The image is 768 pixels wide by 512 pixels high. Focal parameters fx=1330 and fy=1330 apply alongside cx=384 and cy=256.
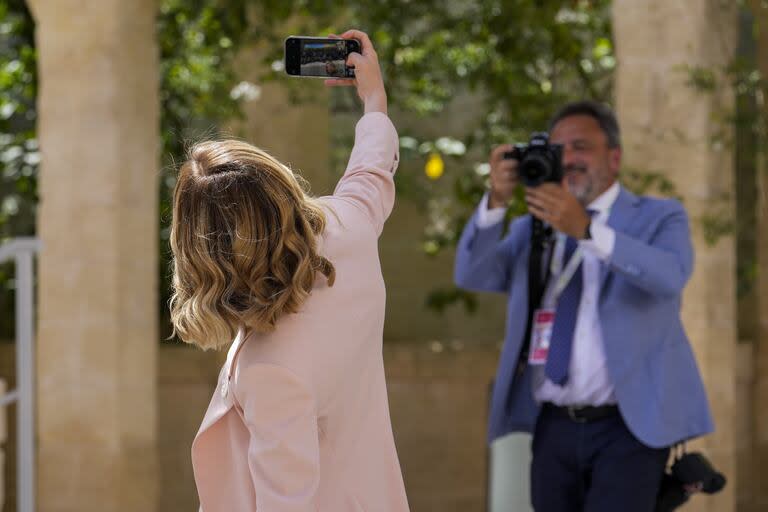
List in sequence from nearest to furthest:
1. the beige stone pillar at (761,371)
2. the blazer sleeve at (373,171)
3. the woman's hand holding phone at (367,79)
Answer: the blazer sleeve at (373,171) → the woman's hand holding phone at (367,79) → the beige stone pillar at (761,371)

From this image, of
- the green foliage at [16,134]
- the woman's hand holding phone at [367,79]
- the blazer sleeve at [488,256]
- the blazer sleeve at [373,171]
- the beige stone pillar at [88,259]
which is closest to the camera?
the blazer sleeve at [373,171]

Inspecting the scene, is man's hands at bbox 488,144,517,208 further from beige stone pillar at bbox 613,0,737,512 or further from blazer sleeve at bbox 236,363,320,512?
blazer sleeve at bbox 236,363,320,512

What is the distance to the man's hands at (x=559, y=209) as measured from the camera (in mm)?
3320

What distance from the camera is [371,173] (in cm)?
233

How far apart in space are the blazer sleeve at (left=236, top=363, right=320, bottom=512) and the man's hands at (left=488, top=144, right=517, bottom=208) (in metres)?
1.74

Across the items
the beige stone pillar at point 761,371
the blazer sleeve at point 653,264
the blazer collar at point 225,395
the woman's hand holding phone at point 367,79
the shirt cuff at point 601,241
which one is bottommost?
the beige stone pillar at point 761,371

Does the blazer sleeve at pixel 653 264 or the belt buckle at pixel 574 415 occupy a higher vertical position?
the blazer sleeve at pixel 653 264

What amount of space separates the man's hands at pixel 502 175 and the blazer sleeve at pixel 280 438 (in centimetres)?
174

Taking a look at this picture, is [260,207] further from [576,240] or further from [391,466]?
[576,240]

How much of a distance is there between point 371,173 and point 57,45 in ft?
10.3

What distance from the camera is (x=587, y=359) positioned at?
3.45m

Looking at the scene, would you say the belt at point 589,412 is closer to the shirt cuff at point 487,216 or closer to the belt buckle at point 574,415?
the belt buckle at point 574,415

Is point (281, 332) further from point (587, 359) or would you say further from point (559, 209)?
point (587, 359)

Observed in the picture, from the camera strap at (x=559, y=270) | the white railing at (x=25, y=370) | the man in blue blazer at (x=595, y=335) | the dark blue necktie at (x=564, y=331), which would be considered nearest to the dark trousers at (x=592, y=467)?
the man in blue blazer at (x=595, y=335)
